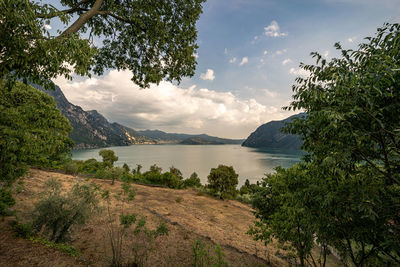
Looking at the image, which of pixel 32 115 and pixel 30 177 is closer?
pixel 32 115

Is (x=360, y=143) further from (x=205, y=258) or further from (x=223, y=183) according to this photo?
(x=223, y=183)

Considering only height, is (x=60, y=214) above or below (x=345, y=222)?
below

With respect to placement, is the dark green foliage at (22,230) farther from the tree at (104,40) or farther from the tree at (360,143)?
the tree at (360,143)

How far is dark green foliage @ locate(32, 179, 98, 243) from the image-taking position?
5.85 meters

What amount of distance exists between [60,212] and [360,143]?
9360mm

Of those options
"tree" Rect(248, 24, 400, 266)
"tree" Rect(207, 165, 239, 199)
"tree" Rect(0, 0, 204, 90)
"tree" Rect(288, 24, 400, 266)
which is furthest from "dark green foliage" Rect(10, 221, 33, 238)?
"tree" Rect(207, 165, 239, 199)

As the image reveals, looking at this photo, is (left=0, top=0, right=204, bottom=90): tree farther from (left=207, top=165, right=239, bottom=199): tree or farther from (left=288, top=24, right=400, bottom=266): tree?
(left=207, top=165, right=239, bottom=199): tree

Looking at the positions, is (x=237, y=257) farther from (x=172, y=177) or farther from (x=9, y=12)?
(x=172, y=177)

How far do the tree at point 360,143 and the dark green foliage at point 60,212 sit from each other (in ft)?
24.7

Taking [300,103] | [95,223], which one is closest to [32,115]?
[95,223]

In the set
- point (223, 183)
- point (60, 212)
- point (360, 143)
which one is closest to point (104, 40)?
point (60, 212)

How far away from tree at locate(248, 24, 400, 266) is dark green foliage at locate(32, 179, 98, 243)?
7524 millimetres

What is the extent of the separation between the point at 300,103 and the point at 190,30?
6127 mm

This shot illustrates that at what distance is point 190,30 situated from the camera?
7.23 meters
